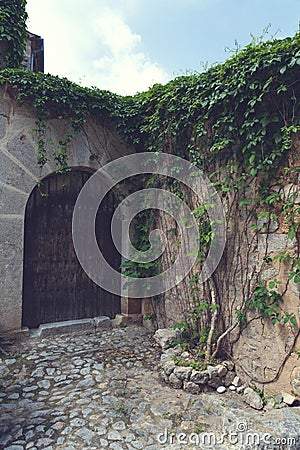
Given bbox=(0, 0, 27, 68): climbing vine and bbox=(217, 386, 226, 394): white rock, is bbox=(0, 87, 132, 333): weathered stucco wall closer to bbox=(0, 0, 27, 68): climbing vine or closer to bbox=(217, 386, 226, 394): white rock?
bbox=(0, 0, 27, 68): climbing vine

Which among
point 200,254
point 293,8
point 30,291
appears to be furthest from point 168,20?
Answer: point 30,291

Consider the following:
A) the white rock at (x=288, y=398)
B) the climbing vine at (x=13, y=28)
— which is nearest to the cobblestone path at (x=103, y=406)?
the white rock at (x=288, y=398)

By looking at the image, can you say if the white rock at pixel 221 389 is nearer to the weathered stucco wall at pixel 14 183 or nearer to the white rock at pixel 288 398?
the white rock at pixel 288 398

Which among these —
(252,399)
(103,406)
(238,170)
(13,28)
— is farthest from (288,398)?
(13,28)

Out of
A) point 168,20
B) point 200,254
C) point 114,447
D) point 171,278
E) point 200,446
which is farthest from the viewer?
point 168,20

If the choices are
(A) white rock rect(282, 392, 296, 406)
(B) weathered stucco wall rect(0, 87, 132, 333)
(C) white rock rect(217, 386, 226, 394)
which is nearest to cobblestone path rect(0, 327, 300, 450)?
(C) white rock rect(217, 386, 226, 394)

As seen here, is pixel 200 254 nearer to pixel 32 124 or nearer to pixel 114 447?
pixel 114 447

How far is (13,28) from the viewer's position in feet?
11.7

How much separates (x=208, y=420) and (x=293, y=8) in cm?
310

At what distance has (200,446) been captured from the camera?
169cm

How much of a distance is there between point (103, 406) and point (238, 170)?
2.13 metres

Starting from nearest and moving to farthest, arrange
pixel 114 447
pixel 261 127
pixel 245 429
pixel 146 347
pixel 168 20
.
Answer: pixel 245 429, pixel 114 447, pixel 261 127, pixel 146 347, pixel 168 20

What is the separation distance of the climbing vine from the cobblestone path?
3.22 meters

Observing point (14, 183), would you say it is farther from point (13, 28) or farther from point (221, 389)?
point (221, 389)
